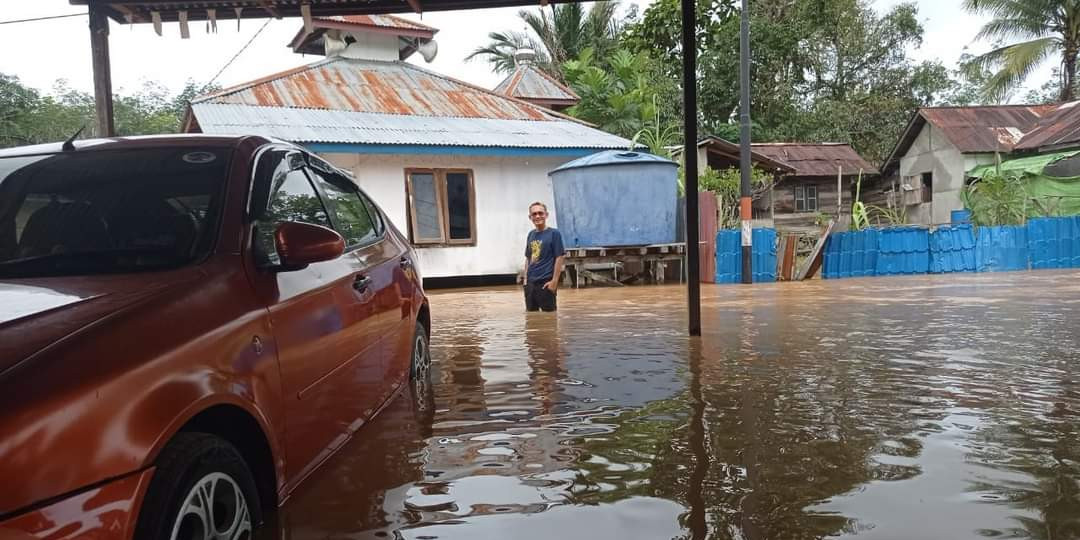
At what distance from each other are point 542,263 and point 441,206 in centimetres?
722

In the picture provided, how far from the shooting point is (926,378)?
4.98m

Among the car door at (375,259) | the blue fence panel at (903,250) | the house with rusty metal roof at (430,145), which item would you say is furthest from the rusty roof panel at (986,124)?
the car door at (375,259)

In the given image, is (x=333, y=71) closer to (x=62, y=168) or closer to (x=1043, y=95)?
(x=62, y=168)

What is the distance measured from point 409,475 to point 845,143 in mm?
33521

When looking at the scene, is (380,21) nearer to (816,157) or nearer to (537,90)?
(537,90)

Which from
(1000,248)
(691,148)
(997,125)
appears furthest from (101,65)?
(997,125)

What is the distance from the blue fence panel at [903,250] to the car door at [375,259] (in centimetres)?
1528

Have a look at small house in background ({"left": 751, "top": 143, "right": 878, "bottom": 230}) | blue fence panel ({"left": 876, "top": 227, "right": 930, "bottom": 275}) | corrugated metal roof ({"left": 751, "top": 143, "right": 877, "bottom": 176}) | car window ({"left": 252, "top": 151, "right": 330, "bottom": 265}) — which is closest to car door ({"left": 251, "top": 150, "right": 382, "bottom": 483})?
car window ({"left": 252, "top": 151, "right": 330, "bottom": 265})

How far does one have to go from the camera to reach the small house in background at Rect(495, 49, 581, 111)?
80.7 feet

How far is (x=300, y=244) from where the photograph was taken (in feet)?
8.72

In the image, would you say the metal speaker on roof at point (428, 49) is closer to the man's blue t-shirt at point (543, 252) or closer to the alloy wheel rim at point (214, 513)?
the man's blue t-shirt at point (543, 252)

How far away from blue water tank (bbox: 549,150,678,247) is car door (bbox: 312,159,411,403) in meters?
10.5

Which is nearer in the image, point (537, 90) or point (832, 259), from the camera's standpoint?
point (832, 259)

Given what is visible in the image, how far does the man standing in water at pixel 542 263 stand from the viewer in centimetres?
848
